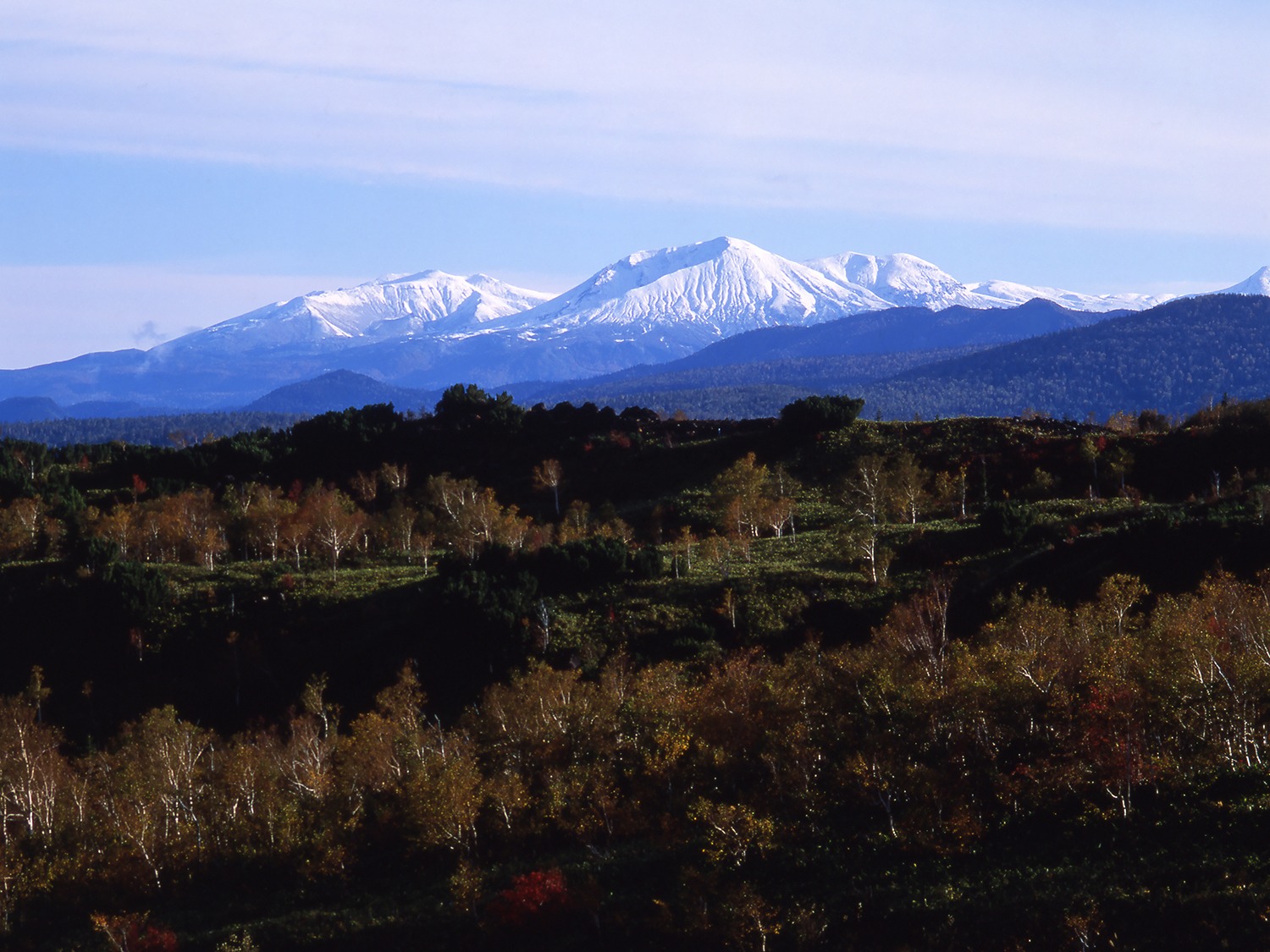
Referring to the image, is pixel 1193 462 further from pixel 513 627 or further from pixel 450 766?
pixel 450 766

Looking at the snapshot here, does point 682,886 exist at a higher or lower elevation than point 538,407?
lower

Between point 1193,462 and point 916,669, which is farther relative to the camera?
point 1193,462

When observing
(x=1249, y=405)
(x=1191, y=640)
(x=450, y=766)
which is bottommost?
(x=450, y=766)

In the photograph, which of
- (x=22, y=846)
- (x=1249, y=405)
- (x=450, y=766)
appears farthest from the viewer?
(x=1249, y=405)

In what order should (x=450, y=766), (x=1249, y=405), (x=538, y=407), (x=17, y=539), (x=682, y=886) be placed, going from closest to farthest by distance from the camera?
(x=682, y=886) → (x=450, y=766) → (x=17, y=539) → (x=1249, y=405) → (x=538, y=407)

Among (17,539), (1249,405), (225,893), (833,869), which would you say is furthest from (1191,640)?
(17,539)

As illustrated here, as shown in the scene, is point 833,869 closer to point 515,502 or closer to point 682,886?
point 682,886

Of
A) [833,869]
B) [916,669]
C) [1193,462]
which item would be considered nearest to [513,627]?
[916,669]
